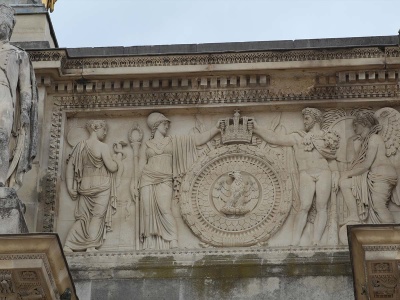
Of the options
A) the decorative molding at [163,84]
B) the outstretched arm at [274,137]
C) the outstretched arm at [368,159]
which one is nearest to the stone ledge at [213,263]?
the outstretched arm at [368,159]

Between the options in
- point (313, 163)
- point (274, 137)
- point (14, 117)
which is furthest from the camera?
point (274, 137)

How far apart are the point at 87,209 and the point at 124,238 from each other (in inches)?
20.6

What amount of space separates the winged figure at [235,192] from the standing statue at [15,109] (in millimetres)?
1998

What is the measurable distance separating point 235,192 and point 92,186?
1.48 meters

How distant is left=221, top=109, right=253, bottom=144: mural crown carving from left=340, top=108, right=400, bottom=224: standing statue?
1057mm

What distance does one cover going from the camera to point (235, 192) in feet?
58.7

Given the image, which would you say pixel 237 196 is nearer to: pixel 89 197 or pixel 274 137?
pixel 274 137

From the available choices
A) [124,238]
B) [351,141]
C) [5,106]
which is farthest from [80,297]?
[351,141]

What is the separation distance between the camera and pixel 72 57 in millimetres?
18641

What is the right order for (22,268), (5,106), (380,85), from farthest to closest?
(380,85), (5,106), (22,268)

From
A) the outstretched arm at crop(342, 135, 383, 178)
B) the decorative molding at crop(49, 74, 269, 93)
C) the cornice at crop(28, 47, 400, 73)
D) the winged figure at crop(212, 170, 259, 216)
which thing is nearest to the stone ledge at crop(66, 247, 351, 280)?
the winged figure at crop(212, 170, 259, 216)

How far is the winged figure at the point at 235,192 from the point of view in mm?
17828

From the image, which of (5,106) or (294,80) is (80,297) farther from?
(294,80)

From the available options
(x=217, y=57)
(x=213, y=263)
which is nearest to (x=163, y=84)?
(x=217, y=57)
